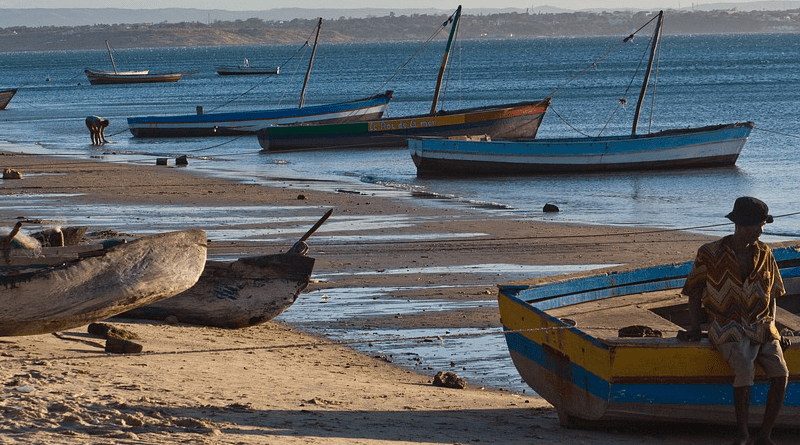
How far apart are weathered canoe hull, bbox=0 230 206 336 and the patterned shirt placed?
3975 millimetres

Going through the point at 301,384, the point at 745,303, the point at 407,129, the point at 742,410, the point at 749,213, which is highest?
the point at 407,129

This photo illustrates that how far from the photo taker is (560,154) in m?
25.9

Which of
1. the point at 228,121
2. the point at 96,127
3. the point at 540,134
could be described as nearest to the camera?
the point at 96,127

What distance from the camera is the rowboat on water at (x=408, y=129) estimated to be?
31719 millimetres

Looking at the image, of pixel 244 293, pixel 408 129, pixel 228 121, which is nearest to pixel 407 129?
pixel 408 129

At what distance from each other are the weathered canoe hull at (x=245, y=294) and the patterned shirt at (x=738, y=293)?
427cm

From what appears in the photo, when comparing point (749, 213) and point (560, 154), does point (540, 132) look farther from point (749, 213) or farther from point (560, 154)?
point (749, 213)

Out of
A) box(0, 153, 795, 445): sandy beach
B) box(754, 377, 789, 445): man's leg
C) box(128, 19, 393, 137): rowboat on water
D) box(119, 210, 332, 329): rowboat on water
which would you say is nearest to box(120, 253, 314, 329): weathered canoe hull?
box(119, 210, 332, 329): rowboat on water

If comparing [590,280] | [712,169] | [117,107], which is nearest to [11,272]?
[590,280]

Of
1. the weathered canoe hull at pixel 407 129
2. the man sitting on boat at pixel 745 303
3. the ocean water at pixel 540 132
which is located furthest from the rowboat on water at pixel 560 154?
the man sitting on boat at pixel 745 303

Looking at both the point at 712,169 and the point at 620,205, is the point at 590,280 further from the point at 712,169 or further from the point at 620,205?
the point at 712,169

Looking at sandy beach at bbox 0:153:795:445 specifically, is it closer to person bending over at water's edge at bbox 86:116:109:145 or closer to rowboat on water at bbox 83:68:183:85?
person bending over at water's edge at bbox 86:116:109:145

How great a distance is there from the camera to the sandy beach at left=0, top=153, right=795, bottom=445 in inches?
243

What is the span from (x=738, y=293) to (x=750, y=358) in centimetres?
38
